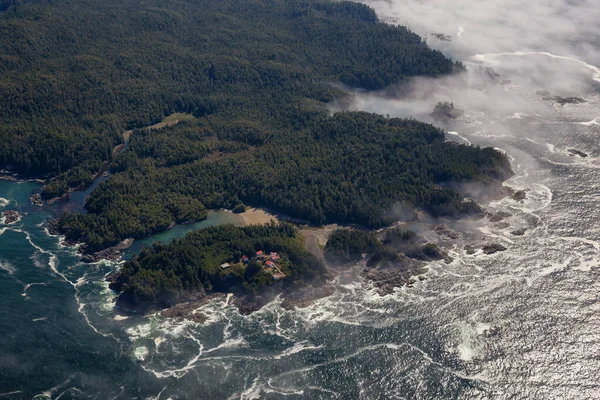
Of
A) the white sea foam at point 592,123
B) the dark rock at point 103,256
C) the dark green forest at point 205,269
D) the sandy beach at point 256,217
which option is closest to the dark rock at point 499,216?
the dark green forest at point 205,269

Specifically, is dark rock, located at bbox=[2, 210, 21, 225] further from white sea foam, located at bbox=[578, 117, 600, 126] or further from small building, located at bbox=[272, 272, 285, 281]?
white sea foam, located at bbox=[578, 117, 600, 126]

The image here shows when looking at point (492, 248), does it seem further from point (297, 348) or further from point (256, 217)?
point (256, 217)

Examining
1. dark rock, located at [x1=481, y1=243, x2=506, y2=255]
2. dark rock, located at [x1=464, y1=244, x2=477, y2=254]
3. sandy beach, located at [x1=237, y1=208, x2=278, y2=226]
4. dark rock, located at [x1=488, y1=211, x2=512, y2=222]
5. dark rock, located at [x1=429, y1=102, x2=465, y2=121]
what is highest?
dark rock, located at [x1=429, y1=102, x2=465, y2=121]

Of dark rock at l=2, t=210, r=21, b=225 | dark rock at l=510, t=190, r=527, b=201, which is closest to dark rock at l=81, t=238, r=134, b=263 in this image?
dark rock at l=2, t=210, r=21, b=225

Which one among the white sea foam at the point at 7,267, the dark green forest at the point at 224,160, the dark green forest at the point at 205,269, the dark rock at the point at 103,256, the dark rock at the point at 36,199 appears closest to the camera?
the dark green forest at the point at 205,269

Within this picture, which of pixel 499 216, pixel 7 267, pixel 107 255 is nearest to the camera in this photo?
pixel 7 267

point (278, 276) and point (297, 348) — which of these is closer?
point (297, 348)

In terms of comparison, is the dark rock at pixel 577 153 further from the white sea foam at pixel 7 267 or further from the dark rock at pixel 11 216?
the dark rock at pixel 11 216

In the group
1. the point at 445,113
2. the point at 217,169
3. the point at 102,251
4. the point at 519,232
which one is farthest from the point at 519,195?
the point at 102,251

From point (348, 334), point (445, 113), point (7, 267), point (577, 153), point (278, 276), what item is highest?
point (445, 113)
